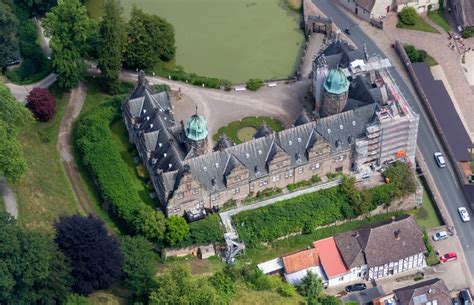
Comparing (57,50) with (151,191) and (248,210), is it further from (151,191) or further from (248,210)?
(248,210)

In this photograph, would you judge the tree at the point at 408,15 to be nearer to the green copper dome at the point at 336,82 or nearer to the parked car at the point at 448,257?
the green copper dome at the point at 336,82

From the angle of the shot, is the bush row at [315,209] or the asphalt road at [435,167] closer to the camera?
the bush row at [315,209]

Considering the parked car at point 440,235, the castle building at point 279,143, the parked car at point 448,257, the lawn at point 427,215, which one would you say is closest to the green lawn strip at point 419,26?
the castle building at point 279,143

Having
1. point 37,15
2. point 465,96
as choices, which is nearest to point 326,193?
point 465,96

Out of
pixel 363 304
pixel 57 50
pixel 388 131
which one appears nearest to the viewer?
pixel 363 304

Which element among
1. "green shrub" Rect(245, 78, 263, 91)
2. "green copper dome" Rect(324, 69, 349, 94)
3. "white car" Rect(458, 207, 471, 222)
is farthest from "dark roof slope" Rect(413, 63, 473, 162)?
"green shrub" Rect(245, 78, 263, 91)
